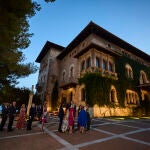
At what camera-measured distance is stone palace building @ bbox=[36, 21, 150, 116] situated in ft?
62.8

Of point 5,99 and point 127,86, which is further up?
point 127,86

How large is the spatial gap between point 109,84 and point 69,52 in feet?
40.0

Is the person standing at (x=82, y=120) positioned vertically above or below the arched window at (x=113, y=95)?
below

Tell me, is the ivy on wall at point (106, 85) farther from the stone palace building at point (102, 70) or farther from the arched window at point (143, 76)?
the arched window at point (143, 76)

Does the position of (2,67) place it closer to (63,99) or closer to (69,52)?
(63,99)

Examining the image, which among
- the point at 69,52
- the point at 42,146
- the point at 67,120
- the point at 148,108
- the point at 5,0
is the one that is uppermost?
the point at 69,52

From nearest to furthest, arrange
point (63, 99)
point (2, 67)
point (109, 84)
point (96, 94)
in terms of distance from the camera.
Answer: point (2, 67), point (96, 94), point (109, 84), point (63, 99)

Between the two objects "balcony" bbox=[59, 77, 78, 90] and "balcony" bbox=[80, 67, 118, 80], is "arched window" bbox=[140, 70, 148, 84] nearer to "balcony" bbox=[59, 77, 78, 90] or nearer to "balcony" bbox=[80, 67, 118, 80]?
"balcony" bbox=[80, 67, 118, 80]

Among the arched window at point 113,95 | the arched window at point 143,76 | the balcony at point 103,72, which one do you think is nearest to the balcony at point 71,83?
the balcony at point 103,72

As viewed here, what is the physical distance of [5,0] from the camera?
502 cm

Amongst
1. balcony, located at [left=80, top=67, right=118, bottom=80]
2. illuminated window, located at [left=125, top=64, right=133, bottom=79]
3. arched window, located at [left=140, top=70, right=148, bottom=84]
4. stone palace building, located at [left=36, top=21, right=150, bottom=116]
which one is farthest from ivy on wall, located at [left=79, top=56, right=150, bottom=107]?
arched window, located at [left=140, top=70, right=148, bottom=84]

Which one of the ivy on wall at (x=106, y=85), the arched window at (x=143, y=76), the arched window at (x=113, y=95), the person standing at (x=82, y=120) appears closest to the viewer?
the person standing at (x=82, y=120)

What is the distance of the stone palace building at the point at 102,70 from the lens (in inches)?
754

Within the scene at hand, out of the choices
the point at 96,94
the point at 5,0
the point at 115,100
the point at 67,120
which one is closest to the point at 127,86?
the point at 115,100
